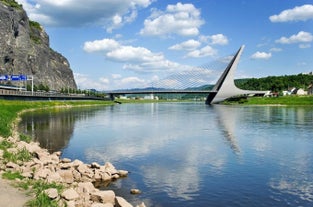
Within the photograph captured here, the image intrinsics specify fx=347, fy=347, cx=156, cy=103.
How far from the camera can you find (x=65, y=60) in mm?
165500

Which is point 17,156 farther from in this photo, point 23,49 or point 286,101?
point 23,49

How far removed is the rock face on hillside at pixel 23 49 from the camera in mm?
95938

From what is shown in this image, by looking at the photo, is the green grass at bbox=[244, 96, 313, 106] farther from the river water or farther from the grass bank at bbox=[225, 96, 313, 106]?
the river water

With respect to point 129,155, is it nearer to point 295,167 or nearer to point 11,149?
point 11,149

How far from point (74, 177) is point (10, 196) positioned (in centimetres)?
417

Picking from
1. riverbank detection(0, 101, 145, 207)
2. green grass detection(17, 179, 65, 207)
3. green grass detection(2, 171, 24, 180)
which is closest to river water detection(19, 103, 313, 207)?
riverbank detection(0, 101, 145, 207)

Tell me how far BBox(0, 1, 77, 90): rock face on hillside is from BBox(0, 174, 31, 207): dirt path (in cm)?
A: 9057

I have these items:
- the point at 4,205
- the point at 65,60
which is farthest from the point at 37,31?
the point at 4,205

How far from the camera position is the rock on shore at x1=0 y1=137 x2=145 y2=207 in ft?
32.0

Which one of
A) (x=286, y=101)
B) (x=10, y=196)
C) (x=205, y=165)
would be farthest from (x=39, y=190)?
(x=286, y=101)

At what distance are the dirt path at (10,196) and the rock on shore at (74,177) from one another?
2.42 ft

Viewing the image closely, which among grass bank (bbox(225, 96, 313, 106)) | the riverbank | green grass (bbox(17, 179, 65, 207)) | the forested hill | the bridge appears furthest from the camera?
the forested hill

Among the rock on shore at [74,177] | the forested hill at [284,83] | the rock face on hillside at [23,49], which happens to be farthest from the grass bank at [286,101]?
the rock on shore at [74,177]

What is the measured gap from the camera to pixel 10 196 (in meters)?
9.71
